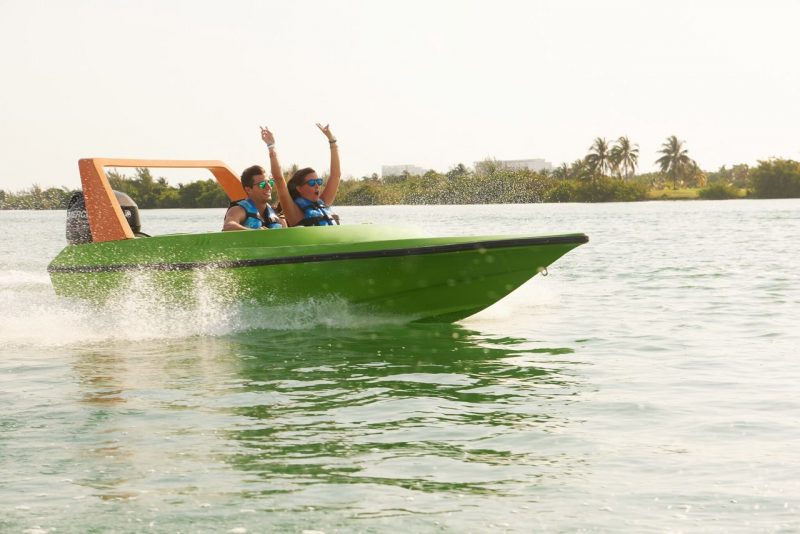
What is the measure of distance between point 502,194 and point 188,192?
124 feet

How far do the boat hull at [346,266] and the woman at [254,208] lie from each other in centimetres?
32

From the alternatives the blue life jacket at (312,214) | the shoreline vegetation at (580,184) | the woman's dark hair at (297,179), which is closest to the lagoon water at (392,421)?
the blue life jacket at (312,214)

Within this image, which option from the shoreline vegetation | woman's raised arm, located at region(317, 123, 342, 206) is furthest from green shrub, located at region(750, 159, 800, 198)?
woman's raised arm, located at region(317, 123, 342, 206)

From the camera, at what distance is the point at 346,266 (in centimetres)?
941

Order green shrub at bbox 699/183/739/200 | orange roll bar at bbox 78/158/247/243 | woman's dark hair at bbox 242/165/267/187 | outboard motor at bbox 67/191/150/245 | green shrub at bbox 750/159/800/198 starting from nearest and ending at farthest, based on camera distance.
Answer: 1. woman's dark hair at bbox 242/165/267/187
2. orange roll bar at bbox 78/158/247/243
3. outboard motor at bbox 67/191/150/245
4. green shrub at bbox 750/159/800/198
5. green shrub at bbox 699/183/739/200

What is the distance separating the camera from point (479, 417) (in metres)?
6.10

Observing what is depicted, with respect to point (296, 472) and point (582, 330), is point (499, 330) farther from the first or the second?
point (296, 472)

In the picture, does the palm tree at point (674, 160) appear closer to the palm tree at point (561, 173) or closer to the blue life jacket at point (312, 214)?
the palm tree at point (561, 173)

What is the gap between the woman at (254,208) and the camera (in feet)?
32.0

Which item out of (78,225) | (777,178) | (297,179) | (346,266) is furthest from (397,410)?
(777,178)

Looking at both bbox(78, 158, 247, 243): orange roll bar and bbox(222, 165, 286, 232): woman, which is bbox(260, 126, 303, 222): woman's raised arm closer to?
bbox(222, 165, 286, 232): woman

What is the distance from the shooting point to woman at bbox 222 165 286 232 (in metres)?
9.77

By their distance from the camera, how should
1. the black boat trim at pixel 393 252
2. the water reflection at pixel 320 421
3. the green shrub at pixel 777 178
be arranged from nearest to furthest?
the water reflection at pixel 320 421, the black boat trim at pixel 393 252, the green shrub at pixel 777 178

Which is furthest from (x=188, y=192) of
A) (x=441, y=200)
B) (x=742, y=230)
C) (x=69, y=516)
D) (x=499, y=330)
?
(x=69, y=516)
